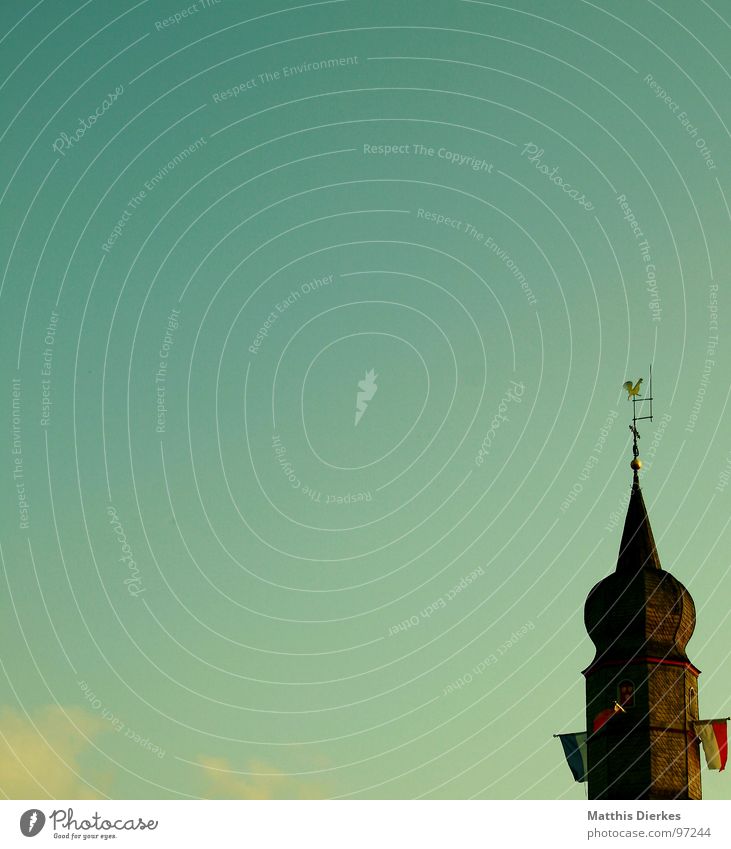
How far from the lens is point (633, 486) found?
8581 centimetres

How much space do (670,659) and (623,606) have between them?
12.9 feet

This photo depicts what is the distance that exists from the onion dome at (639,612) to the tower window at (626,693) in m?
1.15

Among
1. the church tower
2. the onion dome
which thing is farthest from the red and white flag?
the onion dome

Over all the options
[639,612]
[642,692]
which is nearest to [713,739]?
[642,692]

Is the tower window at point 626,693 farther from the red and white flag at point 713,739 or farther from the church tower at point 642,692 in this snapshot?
the red and white flag at point 713,739

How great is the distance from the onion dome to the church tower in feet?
0.15

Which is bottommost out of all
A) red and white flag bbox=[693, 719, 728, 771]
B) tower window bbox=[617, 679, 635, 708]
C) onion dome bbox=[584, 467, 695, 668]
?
red and white flag bbox=[693, 719, 728, 771]

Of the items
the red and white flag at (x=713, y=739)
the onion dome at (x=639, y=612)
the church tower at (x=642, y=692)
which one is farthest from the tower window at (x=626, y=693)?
the red and white flag at (x=713, y=739)

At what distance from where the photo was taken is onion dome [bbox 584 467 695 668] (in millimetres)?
76375

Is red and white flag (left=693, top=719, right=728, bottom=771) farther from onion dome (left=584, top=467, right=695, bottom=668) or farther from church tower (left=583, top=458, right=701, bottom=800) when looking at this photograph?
onion dome (left=584, top=467, right=695, bottom=668)

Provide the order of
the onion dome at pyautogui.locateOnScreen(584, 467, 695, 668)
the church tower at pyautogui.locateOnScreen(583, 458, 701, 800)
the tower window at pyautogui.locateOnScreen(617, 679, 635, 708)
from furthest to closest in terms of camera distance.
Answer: the onion dome at pyautogui.locateOnScreen(584, 467, 695, 668) < the tower window at pyautogui.locateOnScreen(617, 679, 635, 708) < the church tower at pyautogui.locateOnScreen(583, 458, 701, 800)

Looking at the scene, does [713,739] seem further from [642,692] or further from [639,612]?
[639,612]
